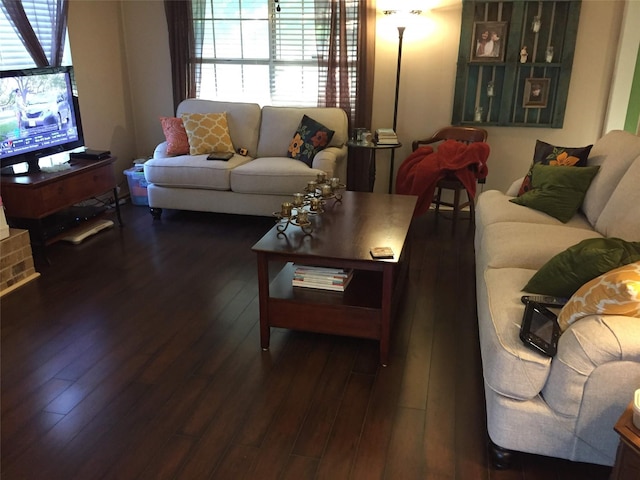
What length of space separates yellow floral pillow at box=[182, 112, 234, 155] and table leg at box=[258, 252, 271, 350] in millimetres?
2381

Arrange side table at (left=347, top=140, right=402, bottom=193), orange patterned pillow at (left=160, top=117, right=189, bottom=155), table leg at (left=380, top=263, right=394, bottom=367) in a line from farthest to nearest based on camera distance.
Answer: orange patterned pillow at (left=160, top=117, right=189, bottom=155)
side table at (left=347, top=140, right=402, bottom=193)
table leg at (left=380, top=263, right=394, bottom=367)

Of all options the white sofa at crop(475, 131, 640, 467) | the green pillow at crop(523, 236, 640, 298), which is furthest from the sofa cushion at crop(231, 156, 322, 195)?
the green pillow at crop(523, 236, 640, 298)

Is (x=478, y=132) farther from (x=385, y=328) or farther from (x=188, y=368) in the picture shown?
(x=188, y=368)

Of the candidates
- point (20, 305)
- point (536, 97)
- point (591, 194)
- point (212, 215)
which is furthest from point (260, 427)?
point (536, 97)

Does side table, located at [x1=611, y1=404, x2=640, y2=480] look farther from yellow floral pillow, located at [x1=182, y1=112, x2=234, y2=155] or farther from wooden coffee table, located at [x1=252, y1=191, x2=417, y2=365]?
yellow floral pillow, located at [x1=182, y1=112, x2=234, y2=155]

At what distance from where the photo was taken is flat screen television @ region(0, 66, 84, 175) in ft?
11.7

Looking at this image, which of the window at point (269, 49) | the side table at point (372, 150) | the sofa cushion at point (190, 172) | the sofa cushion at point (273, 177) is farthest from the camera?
the window at point (269, 49)

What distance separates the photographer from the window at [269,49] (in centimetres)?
476

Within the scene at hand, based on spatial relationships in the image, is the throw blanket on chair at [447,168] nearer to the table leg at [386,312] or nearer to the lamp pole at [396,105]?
the lamp pole at [396,105]

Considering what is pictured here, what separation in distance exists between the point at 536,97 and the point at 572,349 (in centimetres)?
334

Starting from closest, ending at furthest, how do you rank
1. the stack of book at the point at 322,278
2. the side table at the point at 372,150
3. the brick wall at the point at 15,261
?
Answer: the stack of book at the point at 322,278 < the brick wall at the point at 15,261 < the side table at the point at 372,150

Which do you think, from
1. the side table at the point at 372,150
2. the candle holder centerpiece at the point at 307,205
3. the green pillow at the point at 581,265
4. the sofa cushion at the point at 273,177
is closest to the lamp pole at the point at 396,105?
the side table at the point at 372,150

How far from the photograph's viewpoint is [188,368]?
2502 mm

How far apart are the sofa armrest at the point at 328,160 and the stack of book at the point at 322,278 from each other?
5.52ft
